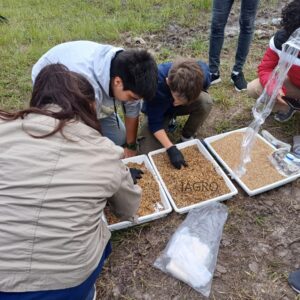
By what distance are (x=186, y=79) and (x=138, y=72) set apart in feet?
1.31

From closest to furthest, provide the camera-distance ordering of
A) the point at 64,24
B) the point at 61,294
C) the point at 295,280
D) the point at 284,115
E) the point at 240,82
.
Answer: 1. the point at 61,294
2. the point at 295,280
3. the point at 284,115
4. the point at 240,82
5. the point at 64,24

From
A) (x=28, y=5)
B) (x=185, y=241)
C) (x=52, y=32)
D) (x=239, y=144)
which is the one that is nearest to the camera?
(x=185, y=241)

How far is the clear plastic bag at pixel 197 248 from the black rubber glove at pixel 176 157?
389 millimetres

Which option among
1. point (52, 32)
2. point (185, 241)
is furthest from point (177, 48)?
point (185, 241)

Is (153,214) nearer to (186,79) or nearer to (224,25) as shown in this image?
(186,79)

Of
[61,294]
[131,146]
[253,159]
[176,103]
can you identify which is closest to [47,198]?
[61,294]

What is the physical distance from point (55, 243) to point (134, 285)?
2.58ft

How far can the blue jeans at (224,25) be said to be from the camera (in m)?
2.87

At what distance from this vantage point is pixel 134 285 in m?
1.84

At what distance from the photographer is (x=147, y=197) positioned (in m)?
2.24

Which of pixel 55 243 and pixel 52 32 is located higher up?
pixel 55 243

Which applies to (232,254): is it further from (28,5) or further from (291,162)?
(28,5)

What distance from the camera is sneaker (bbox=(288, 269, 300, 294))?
1.78 metres

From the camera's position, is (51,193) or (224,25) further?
(224,25)
